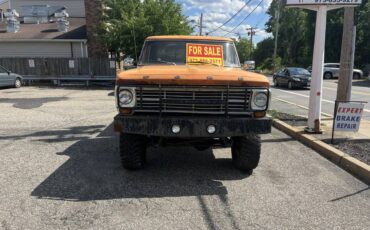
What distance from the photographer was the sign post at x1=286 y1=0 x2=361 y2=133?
767 cm

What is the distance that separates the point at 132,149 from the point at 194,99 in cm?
122

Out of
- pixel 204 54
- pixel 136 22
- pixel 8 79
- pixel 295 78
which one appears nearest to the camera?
pixel 204 54

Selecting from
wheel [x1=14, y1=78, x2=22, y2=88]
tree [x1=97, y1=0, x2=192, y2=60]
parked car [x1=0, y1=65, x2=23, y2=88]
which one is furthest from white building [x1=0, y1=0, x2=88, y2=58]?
parked car [x1=0, y1=65, x2=23, y2=88]

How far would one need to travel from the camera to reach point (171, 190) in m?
4.89

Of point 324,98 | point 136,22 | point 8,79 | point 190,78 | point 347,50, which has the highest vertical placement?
point 136,22

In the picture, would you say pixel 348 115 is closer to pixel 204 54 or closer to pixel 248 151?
pixel 248 151

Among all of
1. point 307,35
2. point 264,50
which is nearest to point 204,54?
point 307,35

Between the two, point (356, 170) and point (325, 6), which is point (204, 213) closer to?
point (356, 170)

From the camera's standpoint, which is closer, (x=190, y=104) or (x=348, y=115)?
(x=190, y=104)

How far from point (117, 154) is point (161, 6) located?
17890 mm

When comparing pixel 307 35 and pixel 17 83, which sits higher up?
pixel 307 35

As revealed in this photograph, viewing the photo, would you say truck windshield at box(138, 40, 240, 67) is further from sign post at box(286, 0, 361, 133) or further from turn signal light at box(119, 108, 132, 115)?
sign post at box(286, 0, 361, 133)

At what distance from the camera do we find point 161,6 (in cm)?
2291

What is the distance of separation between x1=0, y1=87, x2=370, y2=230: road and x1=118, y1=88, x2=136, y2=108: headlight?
109 cm
